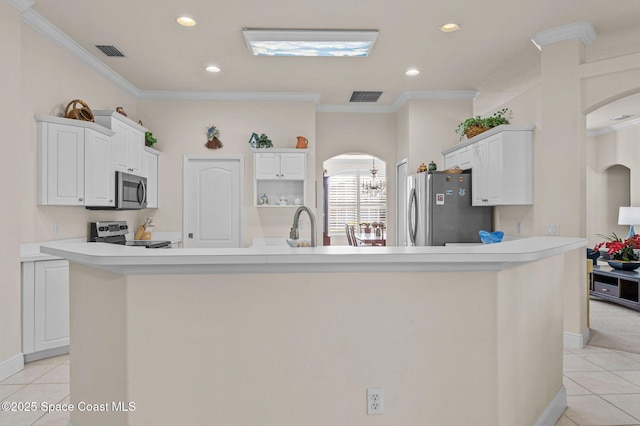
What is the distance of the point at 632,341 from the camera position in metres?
3.83

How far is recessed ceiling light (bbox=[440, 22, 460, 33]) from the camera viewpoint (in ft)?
11.3

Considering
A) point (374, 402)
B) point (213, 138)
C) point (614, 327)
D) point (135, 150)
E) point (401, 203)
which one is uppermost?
point (213, 138)

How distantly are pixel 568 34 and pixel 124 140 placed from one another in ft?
15.2

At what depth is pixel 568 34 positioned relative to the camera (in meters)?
3.57

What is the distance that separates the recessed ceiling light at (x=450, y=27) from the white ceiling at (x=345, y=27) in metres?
0.06

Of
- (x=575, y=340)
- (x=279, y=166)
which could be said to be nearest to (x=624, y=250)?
(x=575, y=340)

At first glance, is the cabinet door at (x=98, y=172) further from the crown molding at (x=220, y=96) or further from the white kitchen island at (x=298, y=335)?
the white kitchen island at (x=298, y=335)

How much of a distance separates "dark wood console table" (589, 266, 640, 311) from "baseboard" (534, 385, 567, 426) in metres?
3.38

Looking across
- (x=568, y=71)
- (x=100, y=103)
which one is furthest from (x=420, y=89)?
(x=100, y=103)

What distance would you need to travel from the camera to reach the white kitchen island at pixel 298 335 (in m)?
1.66

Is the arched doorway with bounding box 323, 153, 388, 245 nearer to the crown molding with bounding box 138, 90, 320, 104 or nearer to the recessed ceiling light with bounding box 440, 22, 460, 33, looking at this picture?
the crown molding with bounding box 138, 90, 320, 104

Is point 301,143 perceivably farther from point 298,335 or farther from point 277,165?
point 298,335

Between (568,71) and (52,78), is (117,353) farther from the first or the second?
(568,71)

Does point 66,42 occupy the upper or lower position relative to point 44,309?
upper
